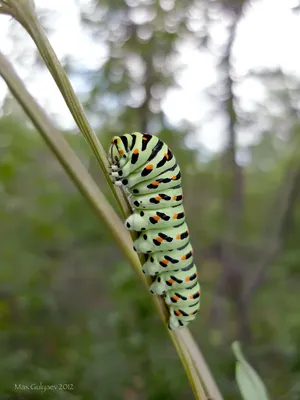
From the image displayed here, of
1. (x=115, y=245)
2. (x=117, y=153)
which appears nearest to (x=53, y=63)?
(x=117, y=153)

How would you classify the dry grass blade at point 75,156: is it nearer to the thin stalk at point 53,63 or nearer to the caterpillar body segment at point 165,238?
the thin stalk at point 53,63

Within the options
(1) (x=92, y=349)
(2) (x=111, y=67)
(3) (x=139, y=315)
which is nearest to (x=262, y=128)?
(2) (x=111, y=67)

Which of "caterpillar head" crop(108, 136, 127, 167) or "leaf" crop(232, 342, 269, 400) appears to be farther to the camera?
"caterpillar head" crop(108, 136, 127, 167)

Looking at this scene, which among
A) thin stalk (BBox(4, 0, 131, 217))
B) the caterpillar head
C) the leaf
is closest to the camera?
thin stalk (BBox(4, 0, 131, 217))

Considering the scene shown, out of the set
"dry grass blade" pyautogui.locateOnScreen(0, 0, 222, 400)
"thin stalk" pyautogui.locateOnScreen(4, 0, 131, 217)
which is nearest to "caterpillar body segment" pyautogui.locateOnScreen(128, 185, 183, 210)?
"dry grass blade" pyautogui.locateOnScreen(0, 0, 222, 400)

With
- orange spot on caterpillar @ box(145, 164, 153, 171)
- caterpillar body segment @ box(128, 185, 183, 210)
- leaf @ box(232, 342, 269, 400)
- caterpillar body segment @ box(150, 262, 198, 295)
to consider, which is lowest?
leaf @ box(232, 342, 269, 400)

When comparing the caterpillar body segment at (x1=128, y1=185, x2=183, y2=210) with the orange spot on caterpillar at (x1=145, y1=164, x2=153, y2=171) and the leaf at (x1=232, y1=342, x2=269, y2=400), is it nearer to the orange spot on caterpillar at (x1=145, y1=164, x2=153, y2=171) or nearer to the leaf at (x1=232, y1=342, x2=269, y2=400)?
the orange spot on caterpillar at (x1=145, y1=164, x2=153, y2=171)

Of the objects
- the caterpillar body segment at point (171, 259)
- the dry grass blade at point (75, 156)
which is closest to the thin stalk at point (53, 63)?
the dry grass blade at point (75, 156)

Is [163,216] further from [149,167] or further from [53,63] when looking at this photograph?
[53,63]
